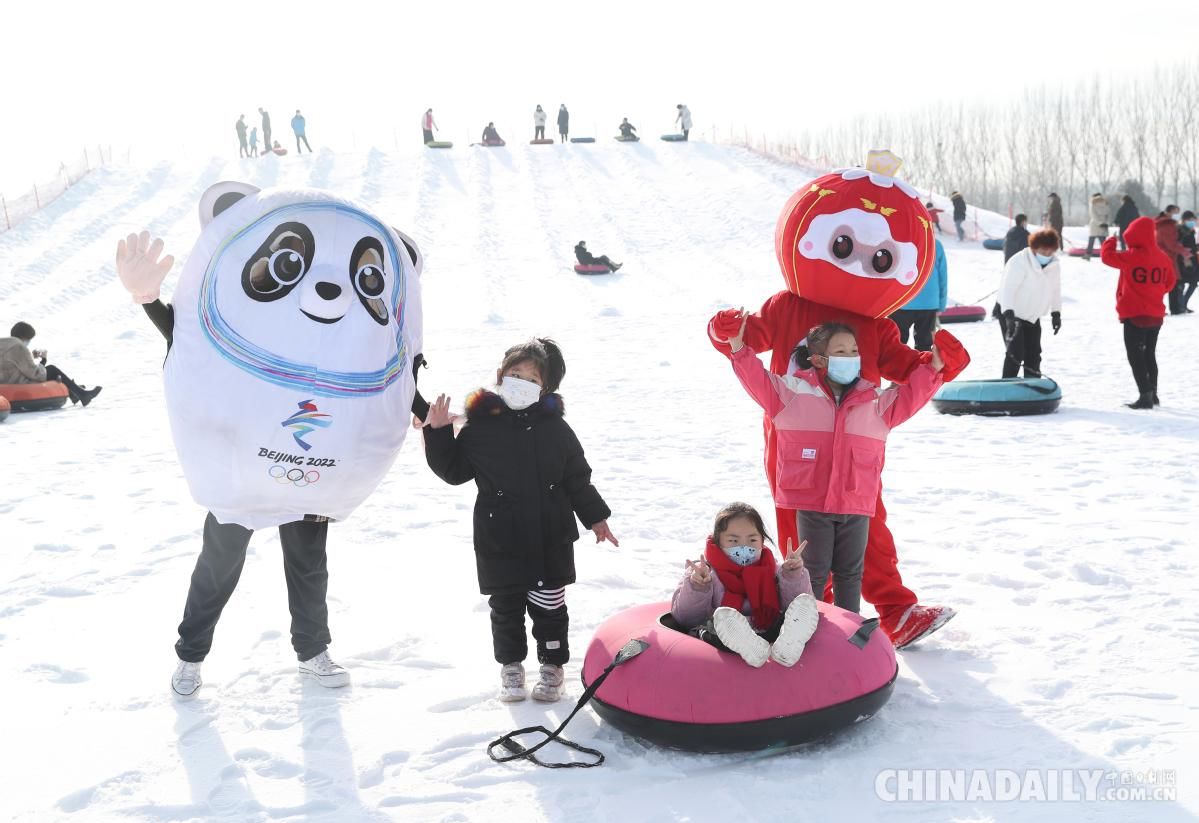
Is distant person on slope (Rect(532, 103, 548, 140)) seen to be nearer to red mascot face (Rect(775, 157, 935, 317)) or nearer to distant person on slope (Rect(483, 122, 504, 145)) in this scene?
distant person on slope (Rect(483, 122, 504, 145))

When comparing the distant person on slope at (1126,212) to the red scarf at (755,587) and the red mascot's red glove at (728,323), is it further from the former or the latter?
the red scarf at (755,587)

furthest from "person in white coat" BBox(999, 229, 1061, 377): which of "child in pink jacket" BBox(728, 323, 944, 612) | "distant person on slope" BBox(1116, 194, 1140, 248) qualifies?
"distant person on slope" BBox(1116, 194, 1140, 248)

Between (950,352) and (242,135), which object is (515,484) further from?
(242,135)

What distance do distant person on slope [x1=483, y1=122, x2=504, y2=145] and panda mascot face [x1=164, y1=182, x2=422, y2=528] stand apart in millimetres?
32200

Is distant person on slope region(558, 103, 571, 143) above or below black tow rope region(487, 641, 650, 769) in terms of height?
above

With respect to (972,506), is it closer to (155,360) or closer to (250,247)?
(250,247)

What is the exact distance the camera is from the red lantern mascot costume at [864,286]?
14.1 feet

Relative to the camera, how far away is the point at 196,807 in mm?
3236

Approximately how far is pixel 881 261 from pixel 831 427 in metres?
0.76

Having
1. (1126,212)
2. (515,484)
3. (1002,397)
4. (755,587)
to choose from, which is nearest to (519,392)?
(515,484)

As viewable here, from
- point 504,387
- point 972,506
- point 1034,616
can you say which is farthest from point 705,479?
point 504,387

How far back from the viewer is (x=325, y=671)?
416 cm

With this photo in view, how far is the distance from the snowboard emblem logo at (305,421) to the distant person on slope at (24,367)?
879 centimetres

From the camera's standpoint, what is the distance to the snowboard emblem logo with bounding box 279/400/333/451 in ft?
12.1
